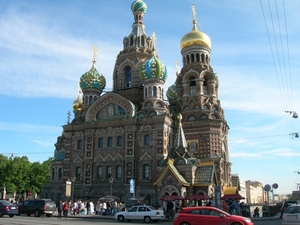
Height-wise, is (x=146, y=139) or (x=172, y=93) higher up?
(x=172, y=93)

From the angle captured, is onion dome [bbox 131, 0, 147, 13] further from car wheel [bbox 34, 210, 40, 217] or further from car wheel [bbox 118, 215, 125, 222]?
car wheel [bbox 118, 215, 125, 222]

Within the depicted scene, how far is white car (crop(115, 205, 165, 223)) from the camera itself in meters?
22.2

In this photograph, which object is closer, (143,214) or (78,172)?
(143,214)

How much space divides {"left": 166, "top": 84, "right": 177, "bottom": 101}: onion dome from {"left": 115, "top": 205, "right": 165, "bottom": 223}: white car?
26.8m

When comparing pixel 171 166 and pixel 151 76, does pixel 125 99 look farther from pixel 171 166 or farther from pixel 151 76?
pixel 171 166

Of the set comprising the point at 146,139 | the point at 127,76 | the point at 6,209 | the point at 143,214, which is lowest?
the point at 143,214

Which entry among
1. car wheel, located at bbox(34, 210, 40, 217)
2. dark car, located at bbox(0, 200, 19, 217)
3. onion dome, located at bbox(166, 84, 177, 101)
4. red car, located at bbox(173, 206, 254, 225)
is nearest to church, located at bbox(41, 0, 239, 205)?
onion dome, located at bbox(166, 84, 177, 101)

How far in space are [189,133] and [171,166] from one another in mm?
8024

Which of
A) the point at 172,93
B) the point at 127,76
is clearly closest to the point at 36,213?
the point at 127,76

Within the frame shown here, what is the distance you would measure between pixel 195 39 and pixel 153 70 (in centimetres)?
787

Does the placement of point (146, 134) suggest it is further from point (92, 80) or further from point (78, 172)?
point (92, 80)

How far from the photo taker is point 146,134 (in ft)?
126

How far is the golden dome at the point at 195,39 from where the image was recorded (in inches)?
1734

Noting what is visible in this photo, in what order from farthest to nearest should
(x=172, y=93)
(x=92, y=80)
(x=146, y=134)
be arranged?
(x=172, y=93), (x=92, y=80), (x=146, y=134)
